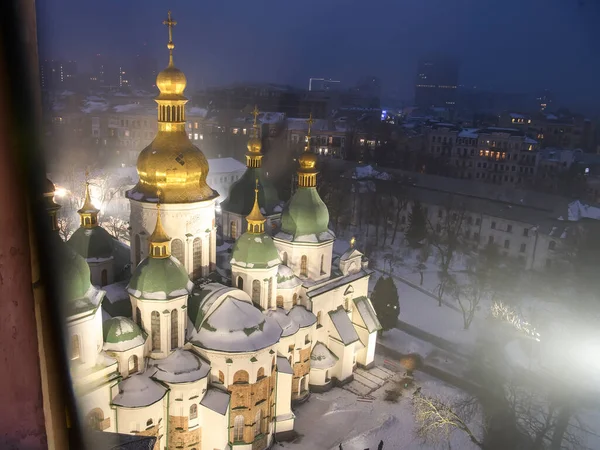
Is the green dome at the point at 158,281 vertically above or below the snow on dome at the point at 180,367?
above

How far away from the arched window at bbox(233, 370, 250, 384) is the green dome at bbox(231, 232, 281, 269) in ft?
12.0

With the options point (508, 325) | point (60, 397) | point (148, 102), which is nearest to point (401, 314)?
point (508, 325)

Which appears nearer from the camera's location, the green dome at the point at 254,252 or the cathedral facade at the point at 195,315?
the cathedral facade at the point at 195,315

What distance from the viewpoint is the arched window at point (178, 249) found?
18516 millimetres

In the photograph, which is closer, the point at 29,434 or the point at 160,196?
the point at 29,434

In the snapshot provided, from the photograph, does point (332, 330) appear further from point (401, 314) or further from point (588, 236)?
point (588, 236)

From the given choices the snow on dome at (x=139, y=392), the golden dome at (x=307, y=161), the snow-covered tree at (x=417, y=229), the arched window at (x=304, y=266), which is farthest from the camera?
the snow-covered tree at (x=417, y=229)

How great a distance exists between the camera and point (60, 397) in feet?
6.93

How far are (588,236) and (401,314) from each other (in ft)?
49.0

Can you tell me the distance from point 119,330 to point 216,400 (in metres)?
3.77

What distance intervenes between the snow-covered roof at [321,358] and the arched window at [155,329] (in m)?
7.81

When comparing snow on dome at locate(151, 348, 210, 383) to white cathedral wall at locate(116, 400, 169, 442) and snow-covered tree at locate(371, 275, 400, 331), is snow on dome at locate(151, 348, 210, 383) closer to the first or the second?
white cathedral wall at locate(116, 400, 169, 442)

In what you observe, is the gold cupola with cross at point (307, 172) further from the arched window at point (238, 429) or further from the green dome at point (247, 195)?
the arched window at point (238, 429)

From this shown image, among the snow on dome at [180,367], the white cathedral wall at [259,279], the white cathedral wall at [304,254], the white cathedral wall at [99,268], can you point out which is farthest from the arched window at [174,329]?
the white cathedral wall at [304,254]
